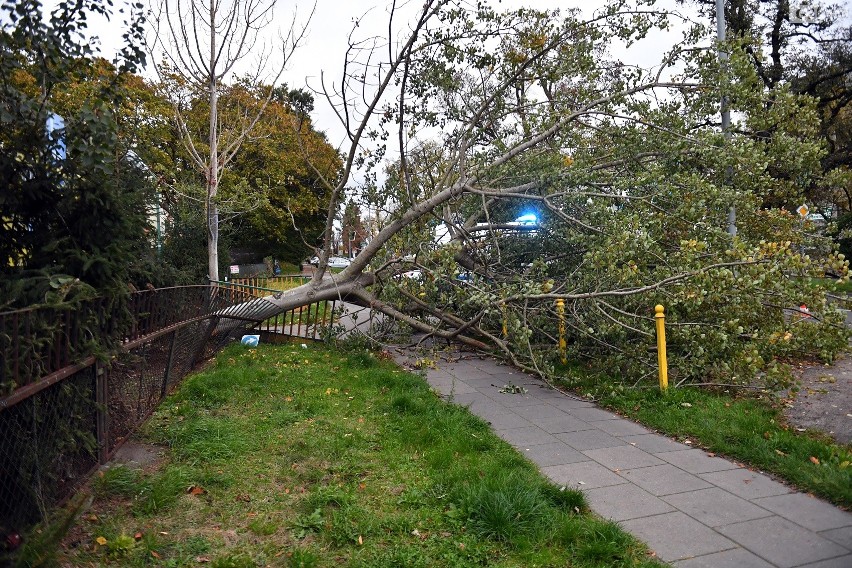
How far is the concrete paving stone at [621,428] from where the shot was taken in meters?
5.68

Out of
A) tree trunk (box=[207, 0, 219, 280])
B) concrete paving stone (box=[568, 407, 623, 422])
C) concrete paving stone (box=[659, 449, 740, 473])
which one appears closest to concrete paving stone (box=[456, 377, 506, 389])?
concrete paving stone (box=[568, 407, 623, 422])

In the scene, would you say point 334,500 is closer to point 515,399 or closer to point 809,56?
point 515,399

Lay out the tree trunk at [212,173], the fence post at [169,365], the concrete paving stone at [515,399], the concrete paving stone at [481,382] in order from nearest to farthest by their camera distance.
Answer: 1. the fence post at [169,365]
2. the concrete paving stone at [515,399]
3. the concrete paving stone at [481,382]
4. the tree trunk at [212,173]

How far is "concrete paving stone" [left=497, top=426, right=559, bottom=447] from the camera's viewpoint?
5.36 metres

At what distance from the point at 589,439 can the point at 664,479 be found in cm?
102

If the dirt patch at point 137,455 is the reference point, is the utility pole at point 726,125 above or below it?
above

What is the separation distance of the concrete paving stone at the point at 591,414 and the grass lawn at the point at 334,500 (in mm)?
1143

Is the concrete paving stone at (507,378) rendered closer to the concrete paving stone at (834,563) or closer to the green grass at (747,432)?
the green grass at (747,432)

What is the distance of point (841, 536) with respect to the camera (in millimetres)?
3521

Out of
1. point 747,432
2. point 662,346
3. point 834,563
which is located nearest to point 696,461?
point 747,432

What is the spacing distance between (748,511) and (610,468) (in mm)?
1030

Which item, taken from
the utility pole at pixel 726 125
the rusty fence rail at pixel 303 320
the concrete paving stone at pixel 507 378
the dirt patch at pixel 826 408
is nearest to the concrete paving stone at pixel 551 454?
the dirt patch at pixel 826 408

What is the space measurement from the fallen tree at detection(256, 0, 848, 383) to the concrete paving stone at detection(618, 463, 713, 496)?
1.99 meters

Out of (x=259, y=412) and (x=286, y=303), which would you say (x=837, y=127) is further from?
(x=259, y=412)
